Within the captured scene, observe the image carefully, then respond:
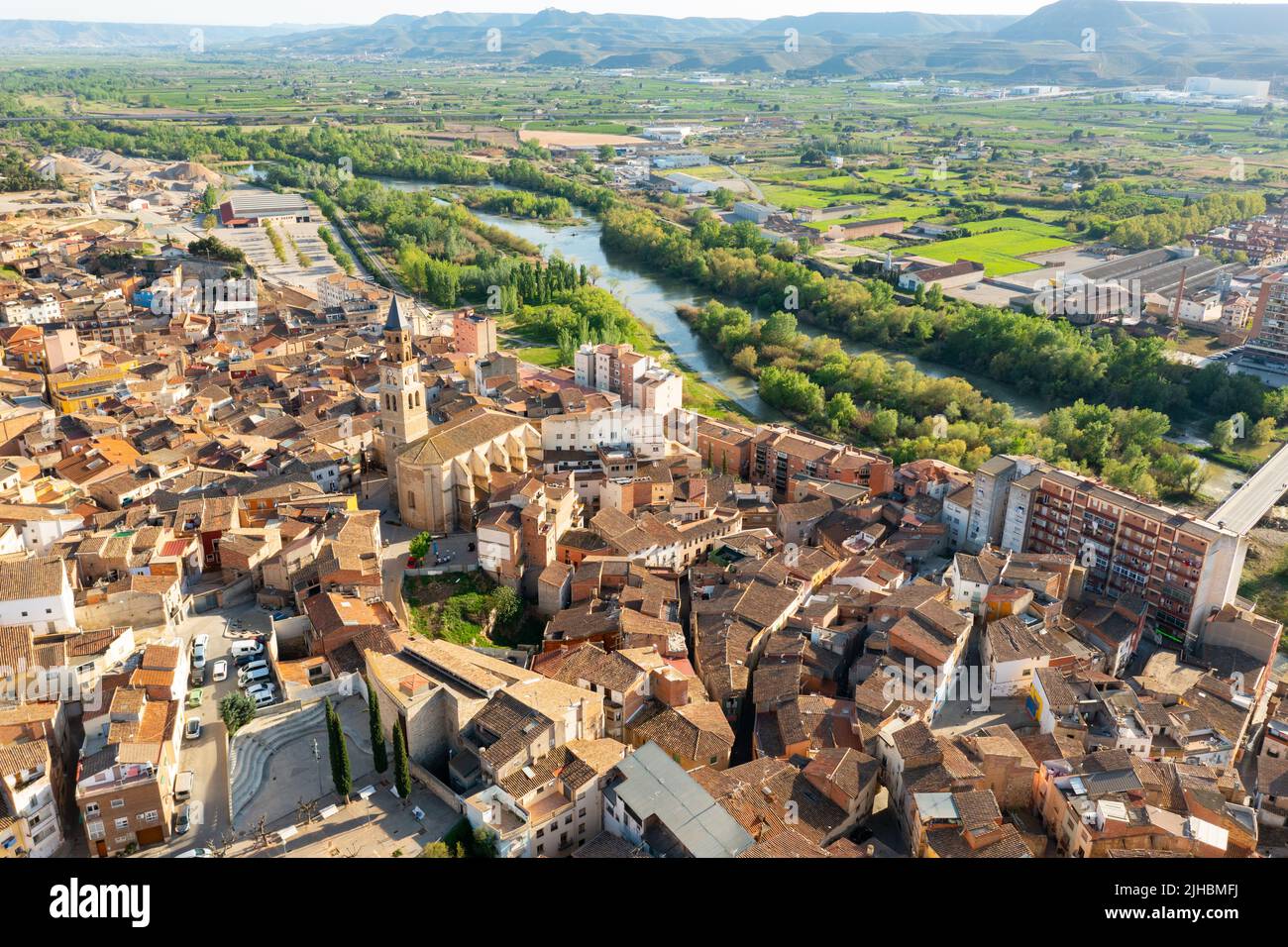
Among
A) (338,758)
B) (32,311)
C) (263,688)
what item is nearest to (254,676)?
(263,688)

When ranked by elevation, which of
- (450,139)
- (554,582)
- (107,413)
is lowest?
(554,582)

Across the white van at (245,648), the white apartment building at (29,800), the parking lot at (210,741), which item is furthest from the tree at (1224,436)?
the white apartment building at (29,800)

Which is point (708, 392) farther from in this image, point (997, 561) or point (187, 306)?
point (187, 306)

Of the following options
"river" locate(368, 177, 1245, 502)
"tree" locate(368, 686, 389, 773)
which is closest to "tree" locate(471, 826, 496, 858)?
"tree" locate(368, 686, 389, 773)

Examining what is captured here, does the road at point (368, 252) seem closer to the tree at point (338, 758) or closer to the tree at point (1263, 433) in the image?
the tree at point (1263, 433)

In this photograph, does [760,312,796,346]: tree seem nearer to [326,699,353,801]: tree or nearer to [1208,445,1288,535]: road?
[1208,445,1288,535]: road

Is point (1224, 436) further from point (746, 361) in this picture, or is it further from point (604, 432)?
point (604, 432)
